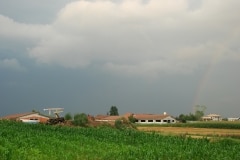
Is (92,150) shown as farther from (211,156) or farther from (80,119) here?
(80,119)

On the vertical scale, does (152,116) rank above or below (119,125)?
above

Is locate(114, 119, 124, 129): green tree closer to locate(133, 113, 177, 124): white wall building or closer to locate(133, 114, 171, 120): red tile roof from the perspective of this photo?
locate(133, 113, 177, 124): white wall building

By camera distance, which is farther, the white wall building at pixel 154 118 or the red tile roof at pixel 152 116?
→ the red tile roof at pixel 152 116

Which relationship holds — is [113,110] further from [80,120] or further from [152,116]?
[80,120]

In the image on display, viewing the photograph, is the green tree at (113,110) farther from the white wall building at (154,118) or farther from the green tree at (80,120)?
the green tree at (80,120)

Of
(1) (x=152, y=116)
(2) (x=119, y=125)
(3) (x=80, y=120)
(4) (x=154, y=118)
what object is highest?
(1) (x=152, y=116)

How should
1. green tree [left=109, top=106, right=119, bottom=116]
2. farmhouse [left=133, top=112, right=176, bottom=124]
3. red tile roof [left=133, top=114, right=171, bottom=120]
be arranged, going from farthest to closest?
green tree [left=109, top=106, right=119, bottom=116] < red tile roof [left=133, top=114, right=171, bottom=120] < farmhouse [left=133, top=112, right=176, bottom=124]

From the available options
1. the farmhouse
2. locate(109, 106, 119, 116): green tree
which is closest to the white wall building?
the farmhouse

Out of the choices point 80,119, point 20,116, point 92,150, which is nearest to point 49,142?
point 92,150

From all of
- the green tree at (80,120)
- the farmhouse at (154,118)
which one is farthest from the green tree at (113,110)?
the green tree at (80,120)

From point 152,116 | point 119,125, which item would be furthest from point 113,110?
point 119,125

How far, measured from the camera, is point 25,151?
74.5 feet

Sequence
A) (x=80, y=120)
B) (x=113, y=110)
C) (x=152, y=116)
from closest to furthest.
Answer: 1. (x=80, y=120)
2. (x=152, y=116)
3. (x=113, y=110)

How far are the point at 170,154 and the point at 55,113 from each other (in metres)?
49.5
